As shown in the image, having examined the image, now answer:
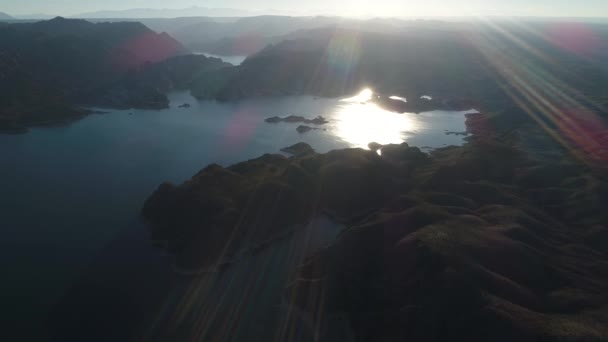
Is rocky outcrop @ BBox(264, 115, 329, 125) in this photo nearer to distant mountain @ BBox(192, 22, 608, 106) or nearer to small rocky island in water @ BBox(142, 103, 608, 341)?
small rocky island in water @ BBox(142, 103, 608, 341)

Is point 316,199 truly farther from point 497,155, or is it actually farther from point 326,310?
point 497,155

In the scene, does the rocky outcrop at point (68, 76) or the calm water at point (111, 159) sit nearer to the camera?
the calm water at point (111, 159)

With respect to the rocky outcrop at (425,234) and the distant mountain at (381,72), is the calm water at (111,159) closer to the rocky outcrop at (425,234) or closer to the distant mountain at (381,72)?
the rocky outcrop at (425,234)

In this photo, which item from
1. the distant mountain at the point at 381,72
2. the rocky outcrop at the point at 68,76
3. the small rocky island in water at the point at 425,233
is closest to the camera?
the small rocky island in water at the point at 425,233

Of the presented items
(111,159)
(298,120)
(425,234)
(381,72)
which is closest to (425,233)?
(425,234)

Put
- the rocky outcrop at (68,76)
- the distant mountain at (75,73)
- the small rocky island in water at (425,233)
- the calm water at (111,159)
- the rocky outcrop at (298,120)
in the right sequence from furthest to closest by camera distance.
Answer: the distant mountain at (75,73) < the rocky outcrop at (68,76) < the rocky outcrop at (298,120) < the calm water at (111,159) < the small rocky island in water at (425,233)

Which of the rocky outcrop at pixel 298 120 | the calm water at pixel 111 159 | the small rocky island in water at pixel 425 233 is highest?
the small rocky island in water at pixel 425 233

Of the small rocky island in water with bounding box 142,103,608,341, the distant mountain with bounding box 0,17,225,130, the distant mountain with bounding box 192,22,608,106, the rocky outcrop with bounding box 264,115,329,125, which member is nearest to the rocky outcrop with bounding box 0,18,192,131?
the distant mountain with bounding box 0,17,225,130

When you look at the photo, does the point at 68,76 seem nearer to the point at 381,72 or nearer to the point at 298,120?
the point at 298,120

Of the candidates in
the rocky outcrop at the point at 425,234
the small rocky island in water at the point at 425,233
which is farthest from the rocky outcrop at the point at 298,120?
the rocky outcrop at the point at 425,234

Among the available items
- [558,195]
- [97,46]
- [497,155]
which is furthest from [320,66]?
[558,195]

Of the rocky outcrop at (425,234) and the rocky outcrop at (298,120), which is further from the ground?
the rocky outcrop at (425,234)
